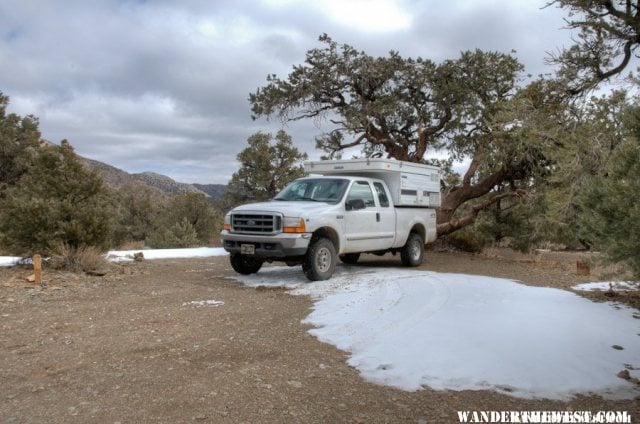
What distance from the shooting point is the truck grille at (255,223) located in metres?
8.97

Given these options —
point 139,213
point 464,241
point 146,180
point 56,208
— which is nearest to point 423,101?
point 464,241

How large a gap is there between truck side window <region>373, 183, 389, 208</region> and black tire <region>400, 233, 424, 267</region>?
52.1 inches

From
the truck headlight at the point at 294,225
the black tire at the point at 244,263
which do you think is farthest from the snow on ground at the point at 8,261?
the truck headlight at the point at 294,225

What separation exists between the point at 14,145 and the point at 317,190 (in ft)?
63.3

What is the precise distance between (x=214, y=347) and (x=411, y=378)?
2078 millimetres

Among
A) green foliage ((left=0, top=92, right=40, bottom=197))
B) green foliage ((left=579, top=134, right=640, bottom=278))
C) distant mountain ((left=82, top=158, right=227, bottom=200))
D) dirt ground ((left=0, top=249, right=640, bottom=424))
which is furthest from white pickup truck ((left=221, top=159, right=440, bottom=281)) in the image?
distant mountain ((left=82, top=158, right=227, bottom=200))

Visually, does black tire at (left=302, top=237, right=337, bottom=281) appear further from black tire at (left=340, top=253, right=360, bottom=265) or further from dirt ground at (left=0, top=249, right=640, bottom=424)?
black tire at (left=340, top=253, right=360, bottom=265)

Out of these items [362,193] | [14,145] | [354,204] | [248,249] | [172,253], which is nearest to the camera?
[248,249]

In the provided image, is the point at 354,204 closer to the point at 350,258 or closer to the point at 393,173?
the point at 393,173

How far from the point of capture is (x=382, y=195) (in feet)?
36.7

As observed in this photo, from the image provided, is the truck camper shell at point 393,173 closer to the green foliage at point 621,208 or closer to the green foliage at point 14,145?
the green foliage at point 621,208

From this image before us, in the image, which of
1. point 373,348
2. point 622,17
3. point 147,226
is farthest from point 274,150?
point 373,348

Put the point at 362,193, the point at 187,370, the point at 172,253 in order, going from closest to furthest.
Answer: the point at 187,370 → the point at 362,193 → the point at 172,253

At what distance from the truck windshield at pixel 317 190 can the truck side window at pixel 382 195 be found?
106 centimetres
